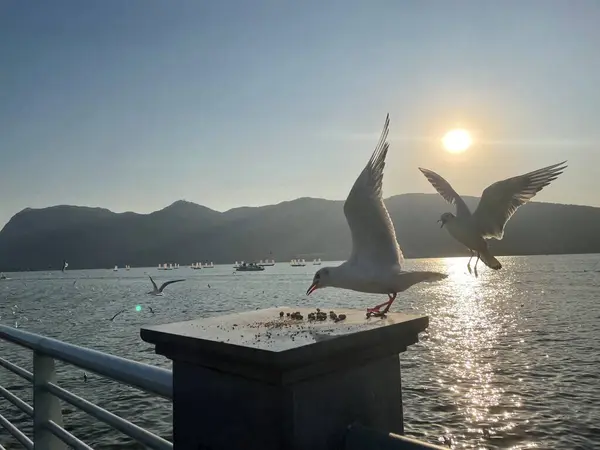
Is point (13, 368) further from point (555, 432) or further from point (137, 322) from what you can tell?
point (137, 322)

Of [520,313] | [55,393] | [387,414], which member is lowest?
[520,313]

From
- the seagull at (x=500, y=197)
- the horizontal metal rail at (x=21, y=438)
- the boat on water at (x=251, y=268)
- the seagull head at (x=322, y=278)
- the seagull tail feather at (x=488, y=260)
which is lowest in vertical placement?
the boat on water at (x=251, y=268)

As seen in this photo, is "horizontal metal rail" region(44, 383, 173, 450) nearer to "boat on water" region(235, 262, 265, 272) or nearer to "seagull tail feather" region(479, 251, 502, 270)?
"seagull tail feather" region(479, 251, 502, 270)

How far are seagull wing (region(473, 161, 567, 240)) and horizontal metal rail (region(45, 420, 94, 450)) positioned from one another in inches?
150

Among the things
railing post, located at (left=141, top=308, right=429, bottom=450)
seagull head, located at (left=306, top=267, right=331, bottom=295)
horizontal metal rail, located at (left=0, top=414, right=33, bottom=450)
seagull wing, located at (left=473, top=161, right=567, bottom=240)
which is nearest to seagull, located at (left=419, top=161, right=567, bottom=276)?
seagull wing, located at (left=473, top=161, right=567, bottom=240)

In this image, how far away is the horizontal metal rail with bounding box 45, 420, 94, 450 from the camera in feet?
8.87

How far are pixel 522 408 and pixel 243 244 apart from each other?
167345 millimetres

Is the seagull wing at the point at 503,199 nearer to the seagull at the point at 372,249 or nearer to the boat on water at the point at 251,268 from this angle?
the seagull at the point at 372,249

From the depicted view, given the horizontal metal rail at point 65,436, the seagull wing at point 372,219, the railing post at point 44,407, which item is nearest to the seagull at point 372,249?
the seagull wing at point 372,219

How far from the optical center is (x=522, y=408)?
16844 millimetres

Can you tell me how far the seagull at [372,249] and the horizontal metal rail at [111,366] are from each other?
1505 millimetres

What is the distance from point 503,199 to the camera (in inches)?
204

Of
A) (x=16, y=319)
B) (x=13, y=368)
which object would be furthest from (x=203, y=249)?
(x=13, y=368)

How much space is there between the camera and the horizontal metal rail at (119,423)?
2059 mm
